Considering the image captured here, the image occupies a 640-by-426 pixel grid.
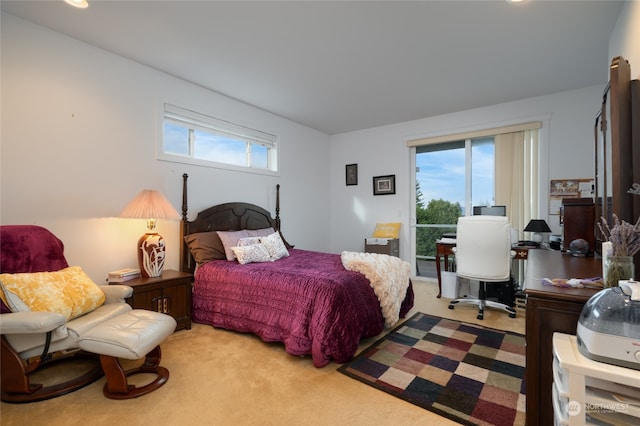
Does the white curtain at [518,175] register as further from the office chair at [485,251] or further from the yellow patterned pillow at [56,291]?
the yellow patterned pillow at [56,291]

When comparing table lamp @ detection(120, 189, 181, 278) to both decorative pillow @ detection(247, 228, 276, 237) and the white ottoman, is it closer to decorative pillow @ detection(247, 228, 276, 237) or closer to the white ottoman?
the white ottoman

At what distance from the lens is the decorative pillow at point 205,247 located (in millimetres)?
3238

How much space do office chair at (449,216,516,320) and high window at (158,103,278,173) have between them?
9.38 feet

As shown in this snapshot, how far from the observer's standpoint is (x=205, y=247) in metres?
3.30

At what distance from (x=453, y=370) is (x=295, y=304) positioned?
4.19 ft

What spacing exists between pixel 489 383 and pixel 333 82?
3.26m

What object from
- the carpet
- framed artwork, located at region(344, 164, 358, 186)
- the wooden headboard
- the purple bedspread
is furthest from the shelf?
framed artwork, located at region(344, 164, 358, 186)

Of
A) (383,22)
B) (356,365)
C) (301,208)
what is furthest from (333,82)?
(356,365)

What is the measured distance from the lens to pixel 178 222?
3.44m

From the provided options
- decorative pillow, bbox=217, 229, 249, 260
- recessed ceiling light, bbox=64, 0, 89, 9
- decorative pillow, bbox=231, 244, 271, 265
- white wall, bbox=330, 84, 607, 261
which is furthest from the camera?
white wall, bbox=330, 84, 607, 261

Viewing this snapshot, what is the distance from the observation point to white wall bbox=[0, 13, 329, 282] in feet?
7.79

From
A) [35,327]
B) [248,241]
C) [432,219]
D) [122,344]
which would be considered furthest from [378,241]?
[35,327]

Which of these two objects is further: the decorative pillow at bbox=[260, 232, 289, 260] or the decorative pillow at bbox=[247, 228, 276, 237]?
the decorative pillow at bbox=[247, 228, 276, 237]

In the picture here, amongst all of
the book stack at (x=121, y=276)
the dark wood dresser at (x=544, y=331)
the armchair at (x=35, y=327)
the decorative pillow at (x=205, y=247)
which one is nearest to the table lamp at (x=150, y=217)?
the book stack at (x=121, y=276)
